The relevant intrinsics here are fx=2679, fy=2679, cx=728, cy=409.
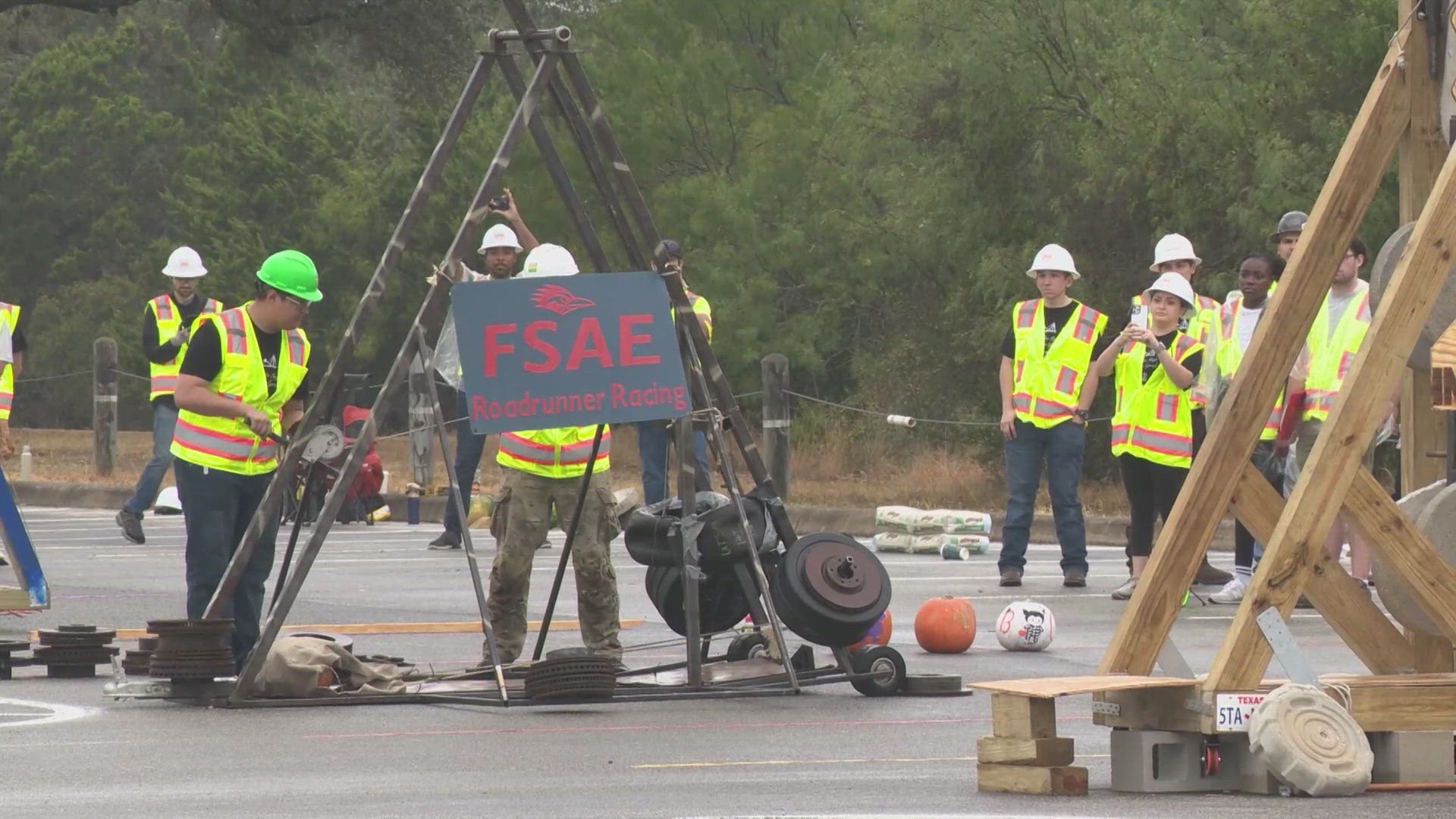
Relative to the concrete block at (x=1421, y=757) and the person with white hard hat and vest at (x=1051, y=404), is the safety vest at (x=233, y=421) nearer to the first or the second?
the concrete block at (x=1421, y=757)

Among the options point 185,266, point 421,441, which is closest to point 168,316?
point 185,266

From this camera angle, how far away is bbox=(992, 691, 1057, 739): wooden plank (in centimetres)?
798

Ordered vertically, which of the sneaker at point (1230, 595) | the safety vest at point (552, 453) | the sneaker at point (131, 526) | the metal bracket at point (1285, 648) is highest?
the safety vest at point (552, 453)

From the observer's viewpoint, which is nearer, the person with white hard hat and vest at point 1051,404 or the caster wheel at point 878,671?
the caster wheel at point 878,671

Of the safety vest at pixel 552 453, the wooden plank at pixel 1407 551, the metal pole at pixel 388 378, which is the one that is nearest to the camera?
the wooden plank at pixel 1407 551

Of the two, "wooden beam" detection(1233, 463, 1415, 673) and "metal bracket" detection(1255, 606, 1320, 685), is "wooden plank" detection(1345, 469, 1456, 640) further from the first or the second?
"metal bracket" detection(1255, 606, 1320, 685)

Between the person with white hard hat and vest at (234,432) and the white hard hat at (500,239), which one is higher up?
the white hard hat at (500,239)

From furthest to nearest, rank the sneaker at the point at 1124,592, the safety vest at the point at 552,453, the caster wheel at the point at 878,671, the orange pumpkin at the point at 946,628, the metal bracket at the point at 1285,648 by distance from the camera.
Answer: the sneaker at the point at 1124,592 < the orange pumpkin at the point at 946,628 < the safety vest at the point at 552,453 < the caster wheel at the point at 878,671 < the metal bracket at the point at 1285,648

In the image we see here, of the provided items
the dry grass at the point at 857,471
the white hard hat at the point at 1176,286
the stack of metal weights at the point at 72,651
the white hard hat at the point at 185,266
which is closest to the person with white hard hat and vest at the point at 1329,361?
the white hard hat at the point at 1176,286

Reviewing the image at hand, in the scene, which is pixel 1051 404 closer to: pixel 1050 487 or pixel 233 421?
pixel 1050 487

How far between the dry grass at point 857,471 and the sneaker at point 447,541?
4979 millimetres

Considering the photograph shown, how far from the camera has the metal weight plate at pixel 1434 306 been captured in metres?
8.90

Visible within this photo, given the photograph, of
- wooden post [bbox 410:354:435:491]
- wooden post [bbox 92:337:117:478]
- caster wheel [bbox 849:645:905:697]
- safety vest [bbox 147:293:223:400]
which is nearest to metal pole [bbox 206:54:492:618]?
caster wheel [bbox 849:645:905:697]

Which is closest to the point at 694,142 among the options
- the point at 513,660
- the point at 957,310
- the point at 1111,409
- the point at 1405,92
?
the point at 957,310
